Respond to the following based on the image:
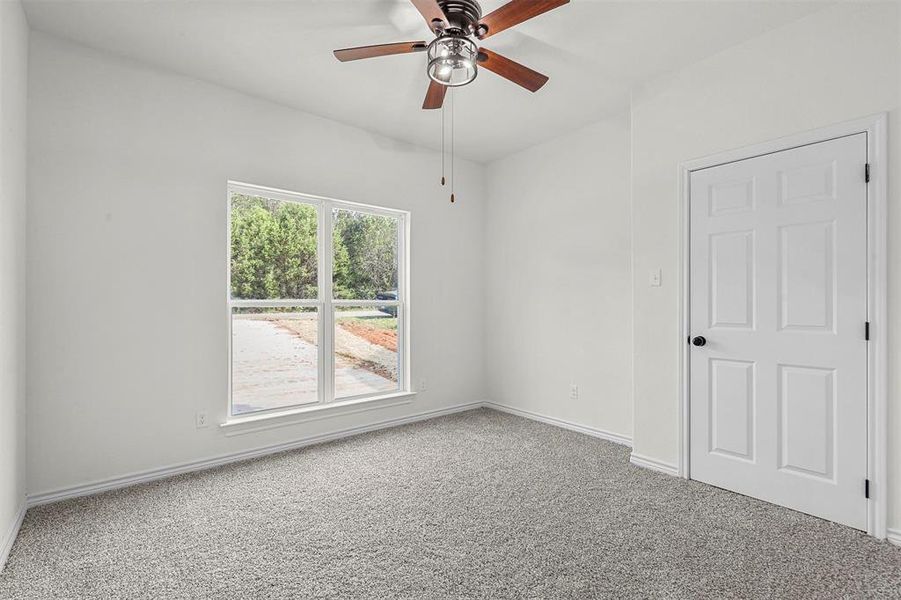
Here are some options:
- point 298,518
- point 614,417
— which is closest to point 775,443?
point 614,417

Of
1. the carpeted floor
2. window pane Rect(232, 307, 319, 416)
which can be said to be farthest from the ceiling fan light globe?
the carpeted floor

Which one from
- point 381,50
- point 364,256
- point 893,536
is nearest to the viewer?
point 893,536

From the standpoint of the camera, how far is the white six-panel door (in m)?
2.34

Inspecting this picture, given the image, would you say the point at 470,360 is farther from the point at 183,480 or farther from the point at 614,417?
the point at 183,480

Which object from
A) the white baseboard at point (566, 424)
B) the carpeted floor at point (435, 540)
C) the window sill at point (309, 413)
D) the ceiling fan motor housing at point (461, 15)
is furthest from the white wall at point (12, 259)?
the white baseboard at point (566, 424)

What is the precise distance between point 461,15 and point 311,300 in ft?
7.97

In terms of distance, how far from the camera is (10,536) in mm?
2150

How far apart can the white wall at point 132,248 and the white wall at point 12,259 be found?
136 mm

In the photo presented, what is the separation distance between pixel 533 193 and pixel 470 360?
185 cm

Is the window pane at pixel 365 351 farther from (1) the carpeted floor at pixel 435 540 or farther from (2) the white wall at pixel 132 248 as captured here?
(1) the carpeted floor at pixel 435 540

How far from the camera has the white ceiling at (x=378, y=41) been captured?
2414 mm

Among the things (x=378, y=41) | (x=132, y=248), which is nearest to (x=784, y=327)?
(x=378, y=41)

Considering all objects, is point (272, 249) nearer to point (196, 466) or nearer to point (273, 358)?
point (273, 358)

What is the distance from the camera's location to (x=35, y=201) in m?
2.57
